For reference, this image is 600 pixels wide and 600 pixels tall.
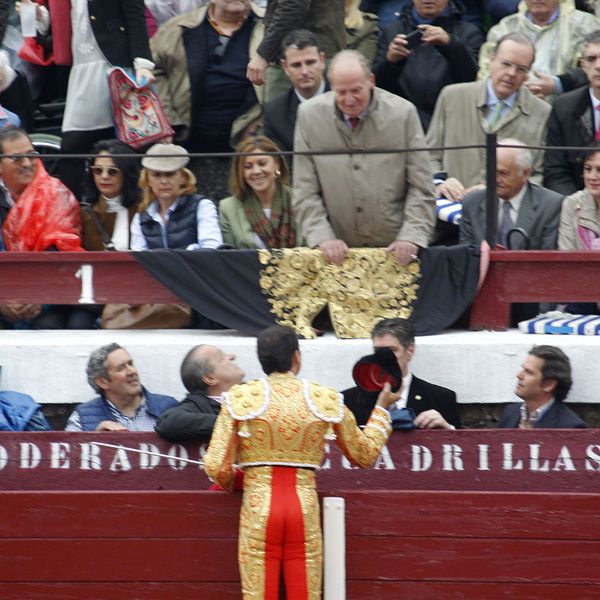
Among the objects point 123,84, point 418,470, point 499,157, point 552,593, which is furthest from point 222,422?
point 123,84

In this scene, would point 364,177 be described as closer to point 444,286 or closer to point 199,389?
point 444,286

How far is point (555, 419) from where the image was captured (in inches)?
299

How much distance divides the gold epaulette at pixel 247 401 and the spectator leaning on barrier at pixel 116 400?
105cm

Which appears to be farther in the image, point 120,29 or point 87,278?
point 120,29

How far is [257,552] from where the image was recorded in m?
6.82

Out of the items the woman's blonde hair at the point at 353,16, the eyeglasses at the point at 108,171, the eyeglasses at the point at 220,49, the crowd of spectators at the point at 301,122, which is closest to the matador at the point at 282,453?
the crowd of spectators at the point at 301,122

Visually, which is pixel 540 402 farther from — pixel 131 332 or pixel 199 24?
pixel 199 24

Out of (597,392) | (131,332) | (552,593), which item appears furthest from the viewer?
(131,332)

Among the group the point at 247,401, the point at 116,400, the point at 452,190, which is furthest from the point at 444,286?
the point at 247,401

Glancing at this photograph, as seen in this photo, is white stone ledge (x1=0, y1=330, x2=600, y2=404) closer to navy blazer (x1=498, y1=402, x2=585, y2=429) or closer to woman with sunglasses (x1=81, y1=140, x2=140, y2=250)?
navy blazer (x1=498, y1=402, x2=585, y2=429)

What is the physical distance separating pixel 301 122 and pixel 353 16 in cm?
167

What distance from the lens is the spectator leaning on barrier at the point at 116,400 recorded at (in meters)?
7.66

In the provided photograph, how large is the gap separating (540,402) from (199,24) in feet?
9.96

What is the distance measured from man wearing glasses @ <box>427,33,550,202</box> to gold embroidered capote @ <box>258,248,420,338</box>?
0.64 metres
